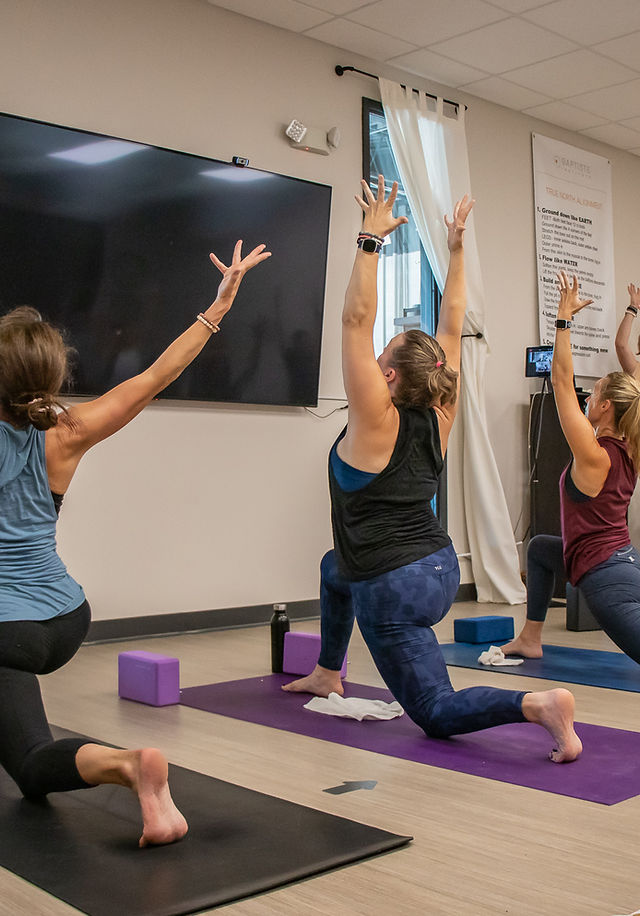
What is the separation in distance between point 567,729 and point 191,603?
2.62 meters

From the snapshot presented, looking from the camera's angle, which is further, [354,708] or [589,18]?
[589,18]

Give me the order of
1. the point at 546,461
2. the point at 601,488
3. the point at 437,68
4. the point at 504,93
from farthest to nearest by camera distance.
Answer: the point at 546,461
the point at 504,93
the point at 437,68
the point at 601,488

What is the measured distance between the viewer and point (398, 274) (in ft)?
19.7

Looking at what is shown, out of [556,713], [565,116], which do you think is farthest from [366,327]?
[565,116]

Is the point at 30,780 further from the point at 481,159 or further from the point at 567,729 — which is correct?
the point at 481,159

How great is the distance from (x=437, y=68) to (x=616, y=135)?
6.15 ft

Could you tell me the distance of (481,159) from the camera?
631cm

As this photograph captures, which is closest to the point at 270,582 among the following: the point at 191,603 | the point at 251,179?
the point at 191,603

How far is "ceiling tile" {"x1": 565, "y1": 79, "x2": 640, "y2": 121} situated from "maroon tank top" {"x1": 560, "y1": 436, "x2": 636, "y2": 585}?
3.44 metres

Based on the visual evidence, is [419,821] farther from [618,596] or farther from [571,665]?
[571,665]

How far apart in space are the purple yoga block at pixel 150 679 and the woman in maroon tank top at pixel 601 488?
1393mm

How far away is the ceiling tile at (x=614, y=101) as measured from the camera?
6172 mm

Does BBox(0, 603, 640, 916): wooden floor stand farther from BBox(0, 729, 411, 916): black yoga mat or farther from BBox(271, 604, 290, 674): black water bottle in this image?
BBox(271, 604, 290, 674): black water bottle

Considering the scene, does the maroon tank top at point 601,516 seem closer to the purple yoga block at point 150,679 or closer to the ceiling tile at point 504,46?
the purple yoga block at point 150,679
